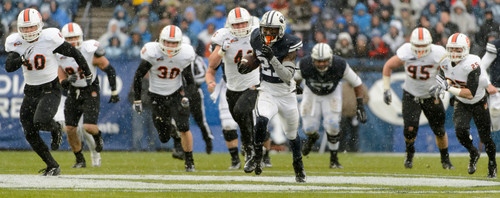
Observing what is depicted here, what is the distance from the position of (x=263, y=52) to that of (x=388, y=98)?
3686mm

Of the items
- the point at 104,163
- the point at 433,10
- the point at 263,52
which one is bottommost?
the point at 104,163

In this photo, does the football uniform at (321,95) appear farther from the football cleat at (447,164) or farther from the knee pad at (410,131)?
the football cleat at (447,164)

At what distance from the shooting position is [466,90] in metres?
9.72

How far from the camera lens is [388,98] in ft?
37.6

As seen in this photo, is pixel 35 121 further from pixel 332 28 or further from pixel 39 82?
pixel 332 28

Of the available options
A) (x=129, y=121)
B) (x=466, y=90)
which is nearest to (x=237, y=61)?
(x=466, y=90)

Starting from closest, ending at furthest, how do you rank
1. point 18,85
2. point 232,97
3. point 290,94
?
point 290,94
point 232,97
point 18,85

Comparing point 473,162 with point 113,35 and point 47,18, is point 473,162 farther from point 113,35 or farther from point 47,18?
point 47,18

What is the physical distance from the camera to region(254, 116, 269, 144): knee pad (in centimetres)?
859

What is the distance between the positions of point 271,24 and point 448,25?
9.01 m

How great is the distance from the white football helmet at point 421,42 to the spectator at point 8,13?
9.05 m

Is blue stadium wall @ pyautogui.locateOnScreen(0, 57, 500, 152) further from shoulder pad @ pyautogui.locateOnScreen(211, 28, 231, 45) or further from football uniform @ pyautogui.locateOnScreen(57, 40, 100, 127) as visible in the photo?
shoulder pad @ pyautogui.locateOnScreen(211, 28, 231, 45)

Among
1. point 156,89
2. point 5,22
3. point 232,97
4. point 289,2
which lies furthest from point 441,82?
point 5,22

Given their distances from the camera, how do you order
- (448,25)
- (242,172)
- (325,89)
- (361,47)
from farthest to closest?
(448,25) < (361,47) < (325,89) < (242,172)
